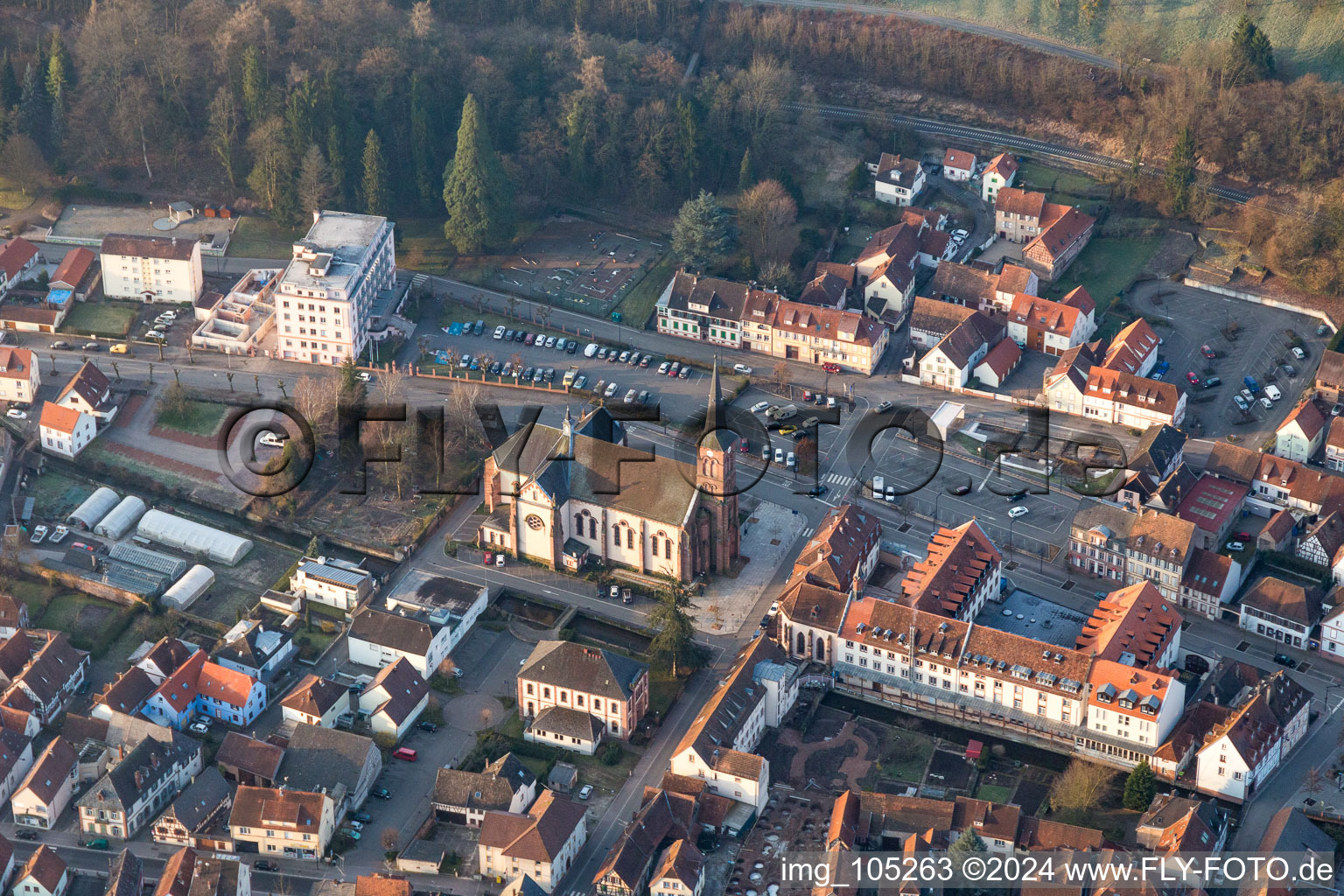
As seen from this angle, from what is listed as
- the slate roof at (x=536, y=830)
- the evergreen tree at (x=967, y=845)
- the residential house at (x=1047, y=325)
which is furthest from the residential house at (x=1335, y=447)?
the slate roof at (x=536, y=830)

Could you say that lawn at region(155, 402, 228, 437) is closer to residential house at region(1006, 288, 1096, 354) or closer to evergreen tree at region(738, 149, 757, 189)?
evergreen tree at region(738, 149, 757, 189)

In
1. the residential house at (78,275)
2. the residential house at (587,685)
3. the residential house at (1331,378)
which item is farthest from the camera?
the residential house at (78,275)

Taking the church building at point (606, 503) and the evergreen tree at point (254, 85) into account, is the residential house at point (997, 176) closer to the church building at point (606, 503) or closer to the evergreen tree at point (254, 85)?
the church building at point (606, 503)

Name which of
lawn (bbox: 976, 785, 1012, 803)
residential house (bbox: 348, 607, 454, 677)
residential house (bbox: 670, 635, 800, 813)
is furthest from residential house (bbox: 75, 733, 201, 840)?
lawn (bbox: 976, 785, 1012, 803)

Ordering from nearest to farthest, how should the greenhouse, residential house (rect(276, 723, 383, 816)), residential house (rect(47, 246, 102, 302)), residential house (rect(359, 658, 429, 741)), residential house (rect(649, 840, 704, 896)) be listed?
1. residential house (rect(649, 840, 704, 896))
2. residential house (rect(276, 723, 383, 816))
3. residential house (rect(359, 658, 429, 741))
4. the greenhouse
5. residential house (rect(47, 246, 102, 302))

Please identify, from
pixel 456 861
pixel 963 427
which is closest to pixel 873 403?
pixel 963 427

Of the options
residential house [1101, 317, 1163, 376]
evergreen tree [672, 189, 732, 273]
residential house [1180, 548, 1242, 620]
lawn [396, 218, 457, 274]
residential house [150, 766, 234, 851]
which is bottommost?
residential house [150, 766, 234, 851]

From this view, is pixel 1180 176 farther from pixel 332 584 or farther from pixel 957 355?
pixel 332 584
